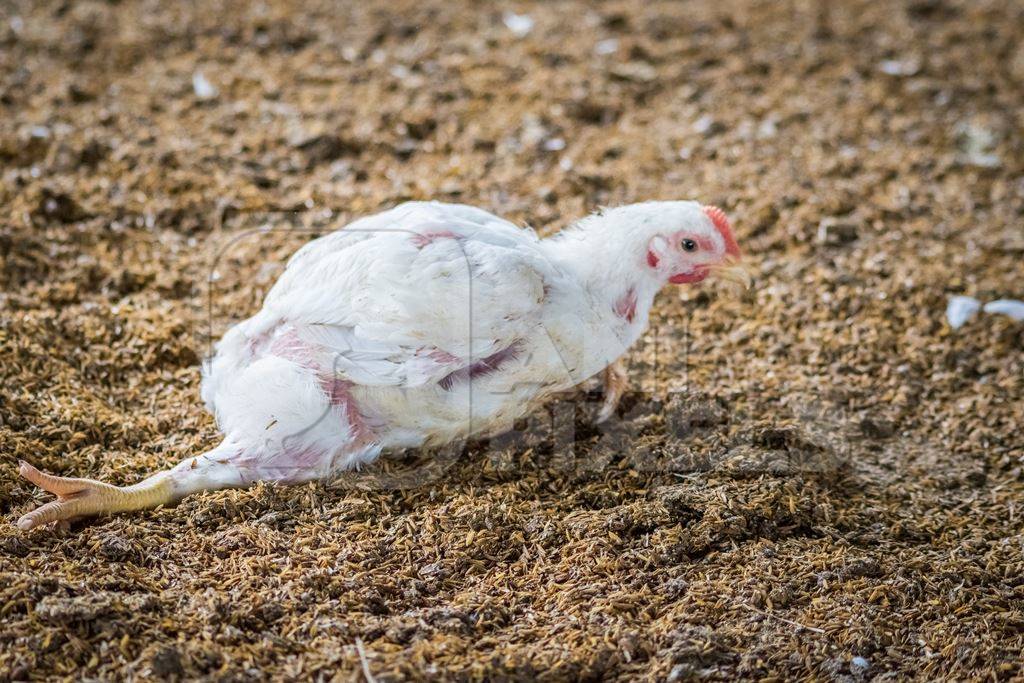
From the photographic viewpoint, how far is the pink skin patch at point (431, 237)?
3.07 meters

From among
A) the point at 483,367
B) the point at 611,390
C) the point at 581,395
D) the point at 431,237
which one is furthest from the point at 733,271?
the point at 431,237

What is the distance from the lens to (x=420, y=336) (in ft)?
9.76

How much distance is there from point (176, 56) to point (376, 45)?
1.11 metres

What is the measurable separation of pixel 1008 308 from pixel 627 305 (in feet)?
6.18

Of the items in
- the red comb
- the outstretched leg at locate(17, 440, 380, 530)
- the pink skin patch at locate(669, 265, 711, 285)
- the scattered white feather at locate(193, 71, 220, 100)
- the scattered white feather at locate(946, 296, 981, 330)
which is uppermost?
the scattered white feather at locate(193, 71, 220, 100)

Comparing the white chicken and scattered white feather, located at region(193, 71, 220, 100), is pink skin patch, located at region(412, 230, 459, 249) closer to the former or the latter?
the white chicken

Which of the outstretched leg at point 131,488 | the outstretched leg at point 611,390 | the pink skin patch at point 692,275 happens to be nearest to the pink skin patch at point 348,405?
the outstretched leg at point 131,488

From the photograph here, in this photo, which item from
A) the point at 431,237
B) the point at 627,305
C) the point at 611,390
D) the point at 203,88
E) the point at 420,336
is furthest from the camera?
the point at 203,88

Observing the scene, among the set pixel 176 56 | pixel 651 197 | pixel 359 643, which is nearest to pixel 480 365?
pixel 359 643

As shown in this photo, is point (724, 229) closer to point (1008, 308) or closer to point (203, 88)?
point (1008, 308)

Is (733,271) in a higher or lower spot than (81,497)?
higher

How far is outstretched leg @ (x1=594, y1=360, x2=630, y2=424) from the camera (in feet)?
11.3

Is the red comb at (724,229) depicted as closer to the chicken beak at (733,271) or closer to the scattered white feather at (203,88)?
the chicken beak at (733,271)

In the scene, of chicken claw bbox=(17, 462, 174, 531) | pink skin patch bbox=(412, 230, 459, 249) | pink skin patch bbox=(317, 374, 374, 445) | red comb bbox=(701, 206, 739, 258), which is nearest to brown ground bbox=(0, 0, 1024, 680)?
chicken claw bbox=(17, 462, 174, 531)
